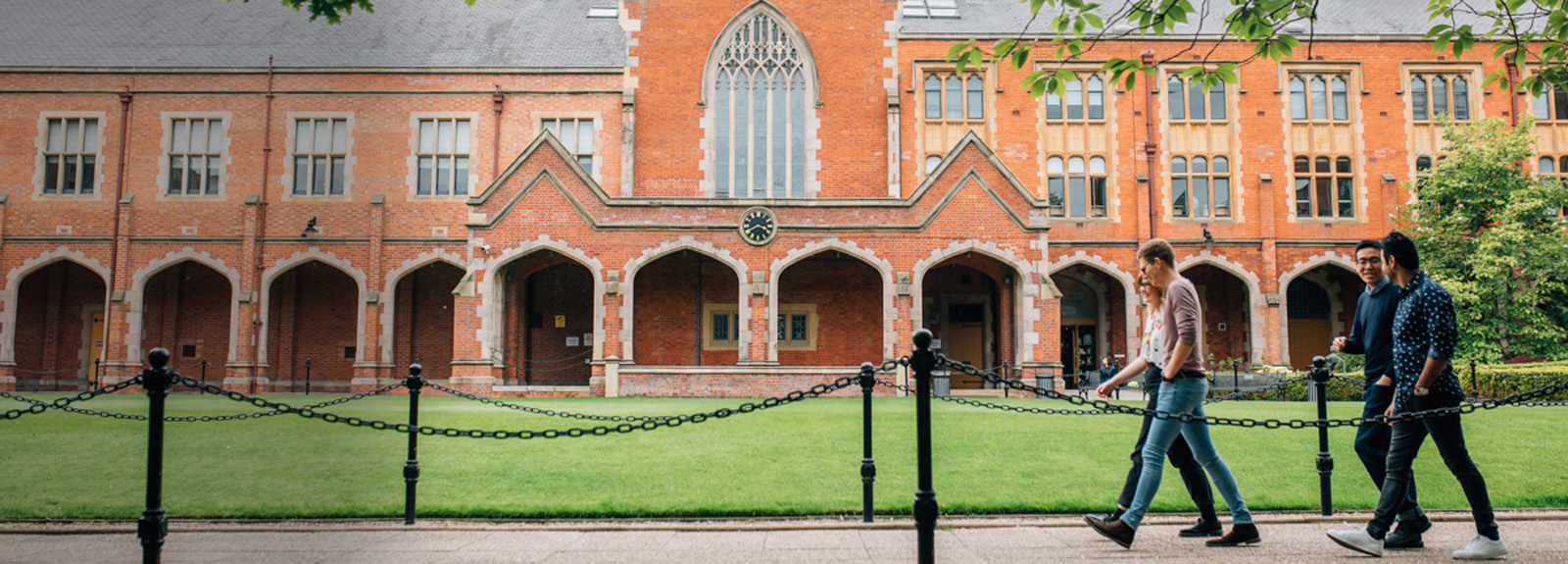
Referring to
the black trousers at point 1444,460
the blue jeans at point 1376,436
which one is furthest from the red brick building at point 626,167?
the black trousers at point 1444,460

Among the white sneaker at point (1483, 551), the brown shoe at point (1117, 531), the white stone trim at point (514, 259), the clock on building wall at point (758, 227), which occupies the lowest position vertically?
the white sneaker at point (1483, 551)

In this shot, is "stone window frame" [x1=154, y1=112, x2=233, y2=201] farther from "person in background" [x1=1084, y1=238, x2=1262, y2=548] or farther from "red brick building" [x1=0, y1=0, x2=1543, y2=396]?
"person in background" [x1=1084, y1=238, x2=1262, y2=548]

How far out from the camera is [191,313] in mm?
24375

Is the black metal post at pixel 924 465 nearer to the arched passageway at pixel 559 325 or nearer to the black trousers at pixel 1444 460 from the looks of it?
the black trousers at pixel 1444 460

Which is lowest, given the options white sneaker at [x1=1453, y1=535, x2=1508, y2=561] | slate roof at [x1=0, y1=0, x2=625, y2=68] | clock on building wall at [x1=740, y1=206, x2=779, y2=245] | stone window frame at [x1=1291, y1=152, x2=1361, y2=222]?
white sneaker at [x1=1453, y1=535, x2=1508, y2=561]

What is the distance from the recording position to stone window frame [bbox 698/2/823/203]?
24.2 metres

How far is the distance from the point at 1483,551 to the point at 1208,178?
888 inches

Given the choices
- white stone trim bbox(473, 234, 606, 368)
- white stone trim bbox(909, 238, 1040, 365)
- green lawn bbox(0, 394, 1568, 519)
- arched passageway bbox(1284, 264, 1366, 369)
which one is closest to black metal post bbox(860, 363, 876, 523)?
green lawn bbox(0, 394, 1568, 519)

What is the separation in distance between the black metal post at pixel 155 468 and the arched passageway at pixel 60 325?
1000 inches

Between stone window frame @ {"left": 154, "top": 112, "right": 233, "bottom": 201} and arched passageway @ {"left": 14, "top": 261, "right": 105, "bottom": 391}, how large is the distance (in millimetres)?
3471

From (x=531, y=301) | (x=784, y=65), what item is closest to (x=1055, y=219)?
(x=784, y=65)

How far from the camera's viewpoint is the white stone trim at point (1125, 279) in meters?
24.2

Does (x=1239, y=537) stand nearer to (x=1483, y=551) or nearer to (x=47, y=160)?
(x=1483, y=551)

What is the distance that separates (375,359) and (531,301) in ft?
14.1
